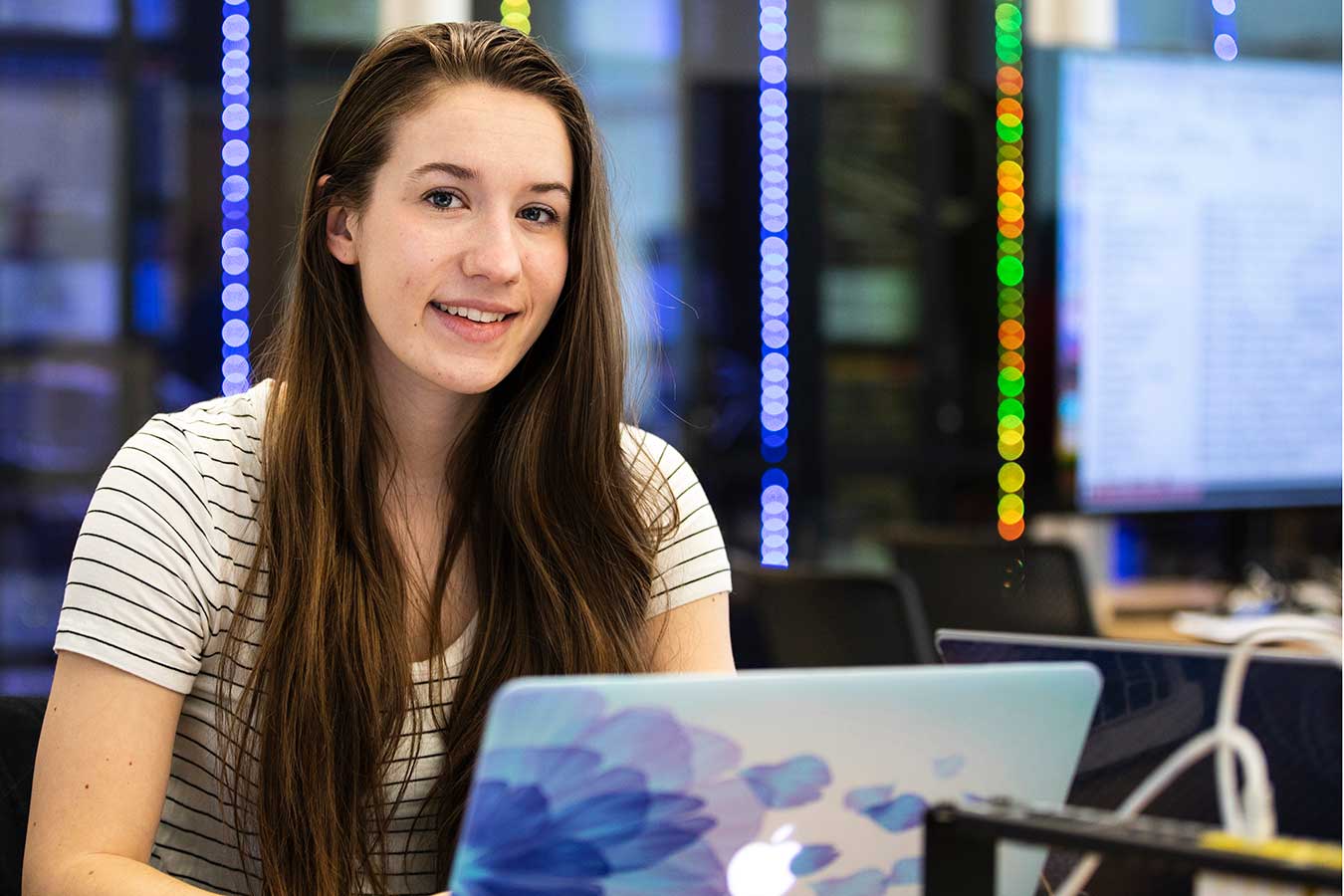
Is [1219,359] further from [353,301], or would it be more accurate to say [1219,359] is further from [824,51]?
[353,301]

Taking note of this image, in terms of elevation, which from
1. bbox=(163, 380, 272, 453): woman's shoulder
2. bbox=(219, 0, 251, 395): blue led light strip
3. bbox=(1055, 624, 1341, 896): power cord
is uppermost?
bbox=(219, 0, 251, 395): blue led light strip

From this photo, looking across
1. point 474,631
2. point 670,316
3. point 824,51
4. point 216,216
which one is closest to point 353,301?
point 474,631

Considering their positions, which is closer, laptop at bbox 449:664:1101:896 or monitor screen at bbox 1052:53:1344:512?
laptop at bbox 449:664:1101:896

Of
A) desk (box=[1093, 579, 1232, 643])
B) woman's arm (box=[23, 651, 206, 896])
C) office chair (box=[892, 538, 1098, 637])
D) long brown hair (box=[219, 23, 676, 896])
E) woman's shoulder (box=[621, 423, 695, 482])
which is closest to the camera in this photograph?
woman's arm (box=[23, 651, 206, 896])

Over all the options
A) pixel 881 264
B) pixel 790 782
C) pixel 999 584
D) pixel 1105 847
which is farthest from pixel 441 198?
pixel 881 264

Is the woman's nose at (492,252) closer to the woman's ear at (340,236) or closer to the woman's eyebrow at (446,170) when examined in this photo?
the woman's eyebrow at (446,170)

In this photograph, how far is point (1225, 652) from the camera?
2.52 feet

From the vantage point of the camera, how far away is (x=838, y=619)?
2.24m

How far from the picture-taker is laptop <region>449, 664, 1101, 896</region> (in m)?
0.62

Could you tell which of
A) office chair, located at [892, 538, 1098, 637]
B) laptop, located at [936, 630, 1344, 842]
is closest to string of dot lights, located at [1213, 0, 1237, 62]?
office chair, located at [892, 538, 1098, 637]

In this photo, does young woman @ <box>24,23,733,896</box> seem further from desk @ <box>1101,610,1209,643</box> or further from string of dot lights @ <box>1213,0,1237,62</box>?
string of dot lights @ <box>1213,0,1237,62</box>

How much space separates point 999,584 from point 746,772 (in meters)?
1.96

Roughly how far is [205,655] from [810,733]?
29.5 inches

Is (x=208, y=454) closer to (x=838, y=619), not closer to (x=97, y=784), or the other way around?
(x=97, y=784)
